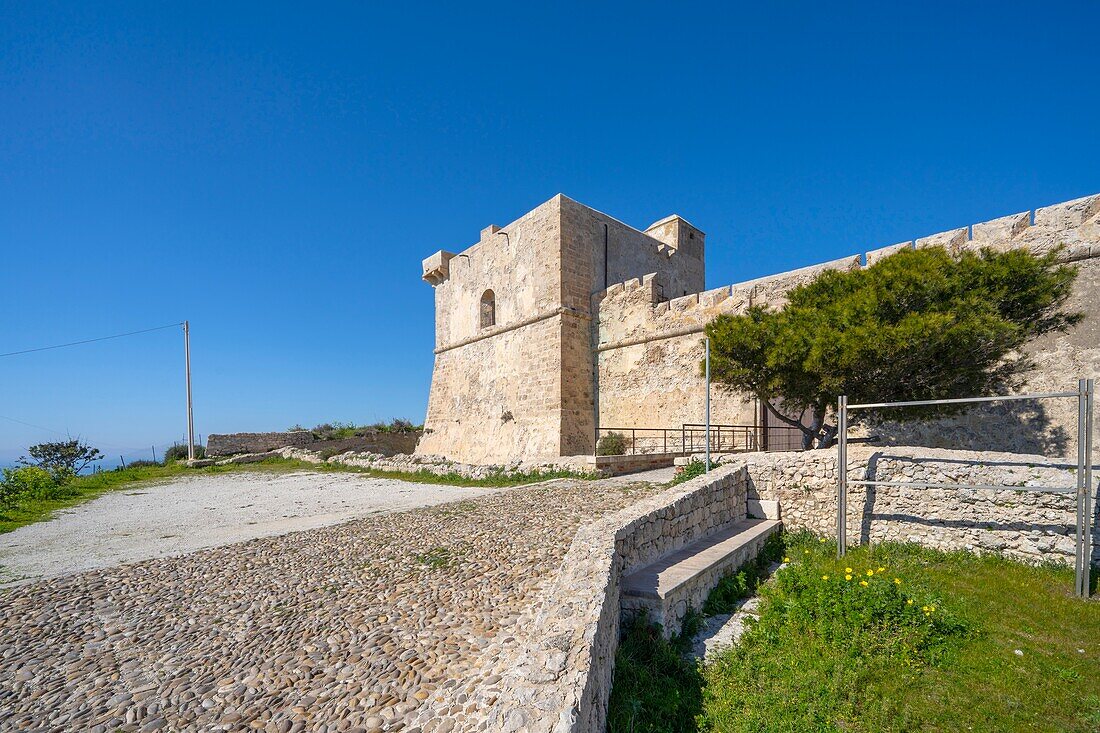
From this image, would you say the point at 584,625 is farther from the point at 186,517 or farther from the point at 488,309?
the point at 488,309

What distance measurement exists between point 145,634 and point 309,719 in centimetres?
214

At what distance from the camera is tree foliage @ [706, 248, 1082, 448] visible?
8188 millimetres

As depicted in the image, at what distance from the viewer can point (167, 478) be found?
1738 centimetres

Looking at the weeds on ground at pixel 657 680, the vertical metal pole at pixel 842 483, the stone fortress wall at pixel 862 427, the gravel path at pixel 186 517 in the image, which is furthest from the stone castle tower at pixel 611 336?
the weeds on ground at pixel 657 680

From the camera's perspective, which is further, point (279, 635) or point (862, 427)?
point (862, 427)

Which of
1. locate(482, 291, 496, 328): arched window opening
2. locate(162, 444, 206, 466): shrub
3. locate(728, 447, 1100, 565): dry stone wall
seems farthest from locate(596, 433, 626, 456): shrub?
locate(162, 444, 206, 466): shrub

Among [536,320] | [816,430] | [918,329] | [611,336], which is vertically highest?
[536,320]

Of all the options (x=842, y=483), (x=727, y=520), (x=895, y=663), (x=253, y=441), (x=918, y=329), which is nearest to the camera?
(x=895, y=663)

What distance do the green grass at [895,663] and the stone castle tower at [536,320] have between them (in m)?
11.5

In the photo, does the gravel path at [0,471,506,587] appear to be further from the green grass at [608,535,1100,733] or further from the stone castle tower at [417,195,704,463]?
the green grass at [608,535,1100,733]

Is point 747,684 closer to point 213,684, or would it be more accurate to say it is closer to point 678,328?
point 213,684

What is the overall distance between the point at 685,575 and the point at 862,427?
9.09 m

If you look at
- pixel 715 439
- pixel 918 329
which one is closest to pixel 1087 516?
pixel 918 329

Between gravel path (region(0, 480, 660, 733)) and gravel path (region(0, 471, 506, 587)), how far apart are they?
3.79ft
